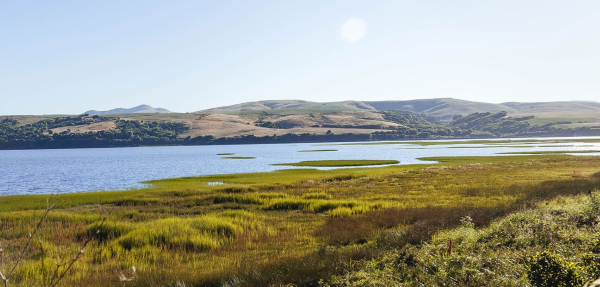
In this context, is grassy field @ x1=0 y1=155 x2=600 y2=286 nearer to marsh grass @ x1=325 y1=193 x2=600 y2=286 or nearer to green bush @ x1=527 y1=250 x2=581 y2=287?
marsh grass @ x1=325 y1=193 x2=600 y2=286

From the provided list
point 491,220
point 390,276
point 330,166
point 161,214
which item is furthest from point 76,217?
point 330,166

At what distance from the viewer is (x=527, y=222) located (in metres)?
14.4

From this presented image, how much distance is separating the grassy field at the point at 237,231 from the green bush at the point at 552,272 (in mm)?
5064

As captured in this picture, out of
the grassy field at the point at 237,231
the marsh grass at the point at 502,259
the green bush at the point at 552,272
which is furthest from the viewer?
the grassy field at the point at 237,231

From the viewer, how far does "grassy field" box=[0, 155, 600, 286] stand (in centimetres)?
1271

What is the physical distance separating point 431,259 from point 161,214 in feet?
68.8

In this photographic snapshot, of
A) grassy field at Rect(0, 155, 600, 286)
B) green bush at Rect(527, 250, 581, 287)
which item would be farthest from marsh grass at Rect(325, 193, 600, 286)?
grassy field at Rect(0, 155, 600, 286)

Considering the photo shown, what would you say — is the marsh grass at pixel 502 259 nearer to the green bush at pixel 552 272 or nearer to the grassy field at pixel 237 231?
the green bush at pixel 552 272

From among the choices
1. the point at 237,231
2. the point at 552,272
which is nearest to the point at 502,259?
the point at 552,272

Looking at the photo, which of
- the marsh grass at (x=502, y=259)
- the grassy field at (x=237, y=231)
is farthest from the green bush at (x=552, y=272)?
the grassy field at (x=237, y=231)

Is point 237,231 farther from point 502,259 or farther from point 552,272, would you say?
point 552,272

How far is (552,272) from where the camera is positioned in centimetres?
751

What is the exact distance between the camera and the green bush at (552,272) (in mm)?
7186

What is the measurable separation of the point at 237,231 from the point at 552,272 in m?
15.4
